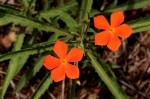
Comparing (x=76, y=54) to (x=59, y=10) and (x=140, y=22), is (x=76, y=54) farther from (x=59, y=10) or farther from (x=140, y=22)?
(x=59, y=10)

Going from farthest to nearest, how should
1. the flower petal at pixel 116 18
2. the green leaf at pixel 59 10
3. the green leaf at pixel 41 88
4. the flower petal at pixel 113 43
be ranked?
1. the green leaf at pixel 59 10
2. the green leaf at pixel 41 88
3. the flower petal at pixel 116 18
4. the flower petal at pixel 113 43

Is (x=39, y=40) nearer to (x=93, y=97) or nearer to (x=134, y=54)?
(x=93, y=97)

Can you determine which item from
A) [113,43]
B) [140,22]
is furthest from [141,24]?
[113,43]

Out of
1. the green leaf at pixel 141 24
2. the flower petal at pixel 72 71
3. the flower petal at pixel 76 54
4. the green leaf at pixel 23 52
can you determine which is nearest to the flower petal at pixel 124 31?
the green leaf at pixel 141 24

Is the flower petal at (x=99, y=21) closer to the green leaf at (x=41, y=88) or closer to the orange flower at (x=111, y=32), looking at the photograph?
the orange flower at (x=111, y=32)

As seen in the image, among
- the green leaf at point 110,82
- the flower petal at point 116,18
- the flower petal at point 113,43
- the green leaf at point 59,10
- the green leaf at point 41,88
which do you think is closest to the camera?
the flower petal at point 113,43

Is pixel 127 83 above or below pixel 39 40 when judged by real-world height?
below

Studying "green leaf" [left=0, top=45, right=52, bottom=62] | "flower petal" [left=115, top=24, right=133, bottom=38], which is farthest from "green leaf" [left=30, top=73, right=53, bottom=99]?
"flower petal" [left=115, top=24, right=133, bottom=38]

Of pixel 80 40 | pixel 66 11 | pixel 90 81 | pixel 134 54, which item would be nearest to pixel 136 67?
pixel 134 54
